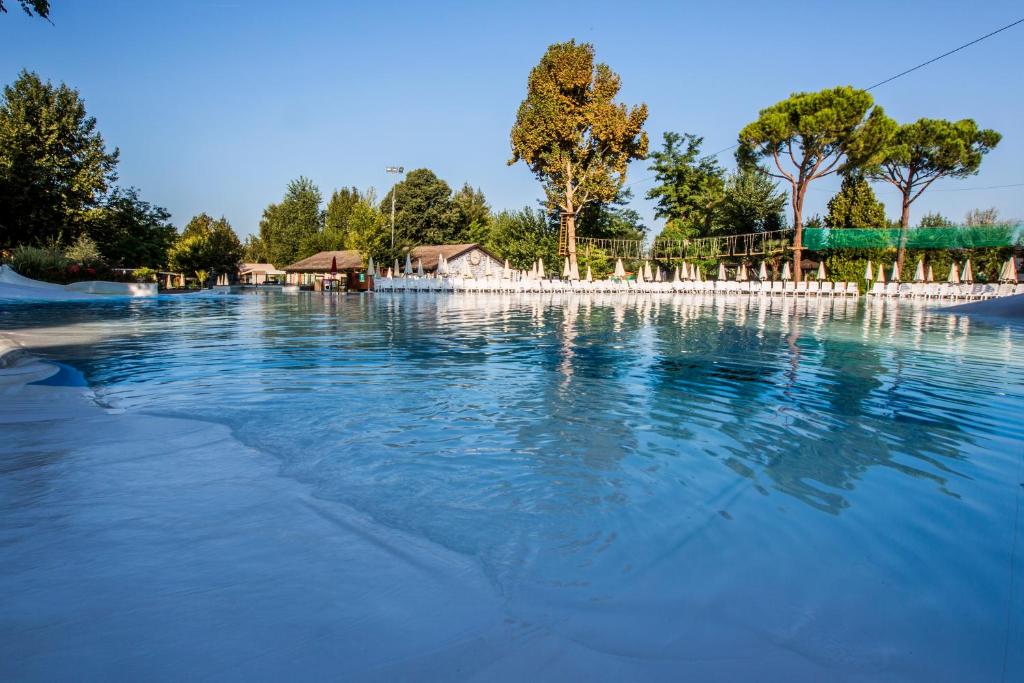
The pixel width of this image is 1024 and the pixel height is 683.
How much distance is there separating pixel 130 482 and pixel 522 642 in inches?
103

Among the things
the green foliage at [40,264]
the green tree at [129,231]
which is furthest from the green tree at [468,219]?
the green foliage at [40,264]

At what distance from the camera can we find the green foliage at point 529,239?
45312 mm

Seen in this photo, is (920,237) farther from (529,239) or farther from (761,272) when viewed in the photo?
(529,239)

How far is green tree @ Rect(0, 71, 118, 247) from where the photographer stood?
28.3 m

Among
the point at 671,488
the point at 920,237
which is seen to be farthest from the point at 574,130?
the point at 671,488

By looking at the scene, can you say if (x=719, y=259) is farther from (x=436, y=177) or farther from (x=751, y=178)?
(x=436, y=177)

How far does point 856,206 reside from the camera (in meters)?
39.0

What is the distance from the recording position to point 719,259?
45.9 meters

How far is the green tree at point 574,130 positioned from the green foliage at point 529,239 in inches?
233

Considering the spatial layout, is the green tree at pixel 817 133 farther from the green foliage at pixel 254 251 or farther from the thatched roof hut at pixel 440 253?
the green foliage at pixel 254 251

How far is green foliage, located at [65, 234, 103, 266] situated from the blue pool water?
892 inches

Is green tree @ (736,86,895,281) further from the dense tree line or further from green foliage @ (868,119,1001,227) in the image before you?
the dense tree line

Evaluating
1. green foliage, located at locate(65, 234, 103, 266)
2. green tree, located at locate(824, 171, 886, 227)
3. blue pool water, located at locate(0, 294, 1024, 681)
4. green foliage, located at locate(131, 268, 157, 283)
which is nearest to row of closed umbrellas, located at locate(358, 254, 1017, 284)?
green tree, located at locate(824, 171, 886, 227)

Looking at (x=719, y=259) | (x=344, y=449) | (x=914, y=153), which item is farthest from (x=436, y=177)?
(x=344, y=449)
